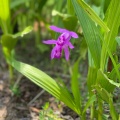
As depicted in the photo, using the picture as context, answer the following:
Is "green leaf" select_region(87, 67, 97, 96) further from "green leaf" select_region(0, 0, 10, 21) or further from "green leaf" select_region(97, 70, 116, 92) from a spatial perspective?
"green leaf" select_region(0, 0, 10, 21)

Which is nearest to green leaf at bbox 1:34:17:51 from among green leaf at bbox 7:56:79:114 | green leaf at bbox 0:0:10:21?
green leaf at bbox 0:0:10:21

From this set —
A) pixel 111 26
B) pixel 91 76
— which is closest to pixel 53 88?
pixel 91 76

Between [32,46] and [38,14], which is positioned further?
[32,46]

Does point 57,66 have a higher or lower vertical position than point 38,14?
lower

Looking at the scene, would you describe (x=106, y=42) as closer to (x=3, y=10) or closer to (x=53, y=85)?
(x=53, y=85)

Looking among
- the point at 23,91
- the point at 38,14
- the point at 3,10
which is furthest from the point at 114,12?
the point at 38,14

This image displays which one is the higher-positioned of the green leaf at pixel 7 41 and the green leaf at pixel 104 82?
the green leaf at pixel 104 82

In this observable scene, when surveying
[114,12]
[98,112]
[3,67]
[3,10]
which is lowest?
[3,67]

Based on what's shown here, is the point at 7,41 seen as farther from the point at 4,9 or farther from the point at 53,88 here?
the point at 53,88

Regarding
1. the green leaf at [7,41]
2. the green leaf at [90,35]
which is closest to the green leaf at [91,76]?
the green leaf at [90,35]

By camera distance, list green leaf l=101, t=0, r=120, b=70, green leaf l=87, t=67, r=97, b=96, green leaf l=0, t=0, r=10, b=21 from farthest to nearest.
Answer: green leaf l=0, t=0, r=10, b=21
green leaf l=87, t=67, r=97, b=96
green leaf l=101, t=0, r=120, b=70

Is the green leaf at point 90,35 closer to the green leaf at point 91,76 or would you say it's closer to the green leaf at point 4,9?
the green leaf at point 91,76
